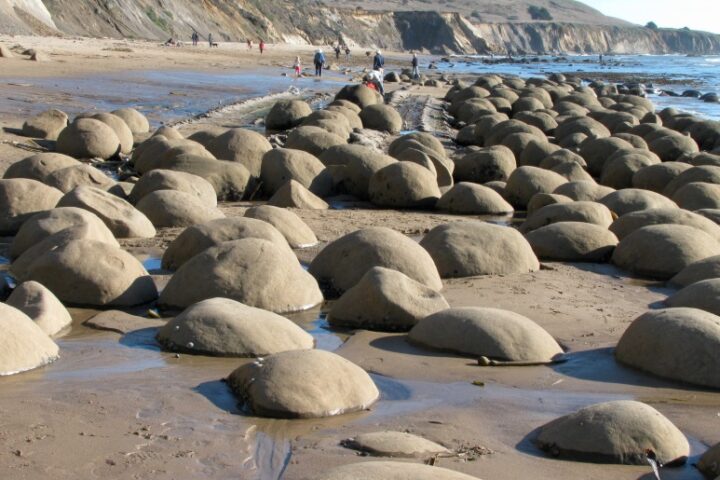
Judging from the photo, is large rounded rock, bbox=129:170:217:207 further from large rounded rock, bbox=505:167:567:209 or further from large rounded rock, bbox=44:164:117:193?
large rounded rock, bbox=505:167:567:209

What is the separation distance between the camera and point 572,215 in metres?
9.48

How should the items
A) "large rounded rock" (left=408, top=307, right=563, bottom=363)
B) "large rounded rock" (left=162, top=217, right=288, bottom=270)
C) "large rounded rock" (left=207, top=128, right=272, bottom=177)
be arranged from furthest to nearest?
1. "large rounded rock" (left=207, top=128, right=272, bottom=177)
2. "large rounded rock" (left=162, top=217, right=288, bottom=270)
3. "large rounded rock" (left=408, top=307, right=563, bottom=363)

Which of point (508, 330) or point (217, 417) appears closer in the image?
point (217, 417)

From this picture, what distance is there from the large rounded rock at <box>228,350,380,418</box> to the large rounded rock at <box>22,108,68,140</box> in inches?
417

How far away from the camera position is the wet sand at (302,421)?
12.7ft

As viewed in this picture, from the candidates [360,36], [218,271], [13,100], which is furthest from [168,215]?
[360,36]

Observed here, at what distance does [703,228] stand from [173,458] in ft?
21.1

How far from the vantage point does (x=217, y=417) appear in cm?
436

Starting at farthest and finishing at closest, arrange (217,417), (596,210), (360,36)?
(360,36) < (596,210) < (217,417)

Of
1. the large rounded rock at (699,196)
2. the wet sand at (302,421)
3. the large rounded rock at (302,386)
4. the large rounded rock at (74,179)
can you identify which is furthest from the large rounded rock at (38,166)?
the large rounded rock at (699,196)

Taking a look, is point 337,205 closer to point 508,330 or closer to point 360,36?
point 508,330

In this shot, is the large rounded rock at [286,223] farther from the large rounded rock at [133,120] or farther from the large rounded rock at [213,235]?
the large rounded rock at [133,120]

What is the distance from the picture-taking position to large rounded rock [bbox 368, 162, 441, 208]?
11.2 m

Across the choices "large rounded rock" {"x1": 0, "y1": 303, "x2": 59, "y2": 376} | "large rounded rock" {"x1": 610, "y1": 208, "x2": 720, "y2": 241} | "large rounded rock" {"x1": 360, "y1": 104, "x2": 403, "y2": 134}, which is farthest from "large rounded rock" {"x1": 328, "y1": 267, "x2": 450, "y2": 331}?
"large rounded rock" {"x1": 360, "y1": 104, "x2": 403, "y2": 134}
